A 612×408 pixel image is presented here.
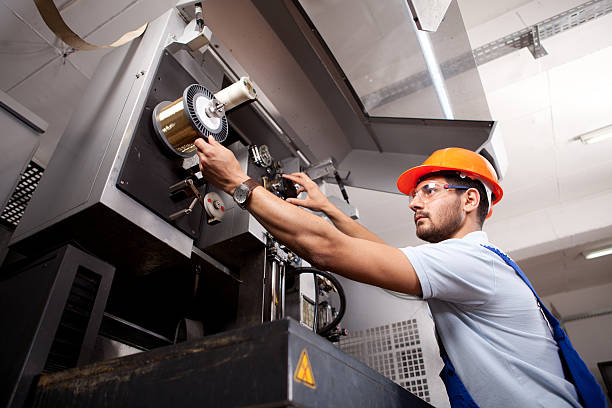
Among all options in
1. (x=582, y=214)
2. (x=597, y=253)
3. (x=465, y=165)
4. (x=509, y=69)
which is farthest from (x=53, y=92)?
(x=597, y=253)

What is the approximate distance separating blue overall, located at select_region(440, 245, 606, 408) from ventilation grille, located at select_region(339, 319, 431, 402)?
43 centimetres

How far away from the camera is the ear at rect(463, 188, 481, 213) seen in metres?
1.23

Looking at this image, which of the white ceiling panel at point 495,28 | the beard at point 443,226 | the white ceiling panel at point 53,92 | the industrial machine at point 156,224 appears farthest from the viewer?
the white ceiling panel at point 495,28

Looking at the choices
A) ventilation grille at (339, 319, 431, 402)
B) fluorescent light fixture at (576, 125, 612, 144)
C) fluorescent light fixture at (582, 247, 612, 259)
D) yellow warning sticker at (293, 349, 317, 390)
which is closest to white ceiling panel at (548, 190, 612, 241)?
fluorescent light fixture at (576, 125, 612, 144)

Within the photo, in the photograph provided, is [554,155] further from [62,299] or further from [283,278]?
[62,299]

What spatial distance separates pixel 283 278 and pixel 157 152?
22.6 inches

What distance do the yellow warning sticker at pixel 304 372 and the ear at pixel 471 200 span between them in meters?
0.88

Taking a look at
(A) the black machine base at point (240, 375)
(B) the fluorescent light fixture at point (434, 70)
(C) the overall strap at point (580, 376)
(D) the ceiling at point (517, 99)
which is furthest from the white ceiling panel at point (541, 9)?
(A) the black machine base at point (240, 375)

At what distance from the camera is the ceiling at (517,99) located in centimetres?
186

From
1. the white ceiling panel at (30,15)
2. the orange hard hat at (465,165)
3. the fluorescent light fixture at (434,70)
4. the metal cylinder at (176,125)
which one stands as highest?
the white ceiling panel at (30,15)

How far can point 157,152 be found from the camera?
110 centimetres

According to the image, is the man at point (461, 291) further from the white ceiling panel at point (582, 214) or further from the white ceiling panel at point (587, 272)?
the white ceiling panel at point (587, 272)

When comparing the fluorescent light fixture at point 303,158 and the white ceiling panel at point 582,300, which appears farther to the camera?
the white ceiling panel at point 582,300

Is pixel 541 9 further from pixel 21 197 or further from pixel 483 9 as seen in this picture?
pixel 21 197
